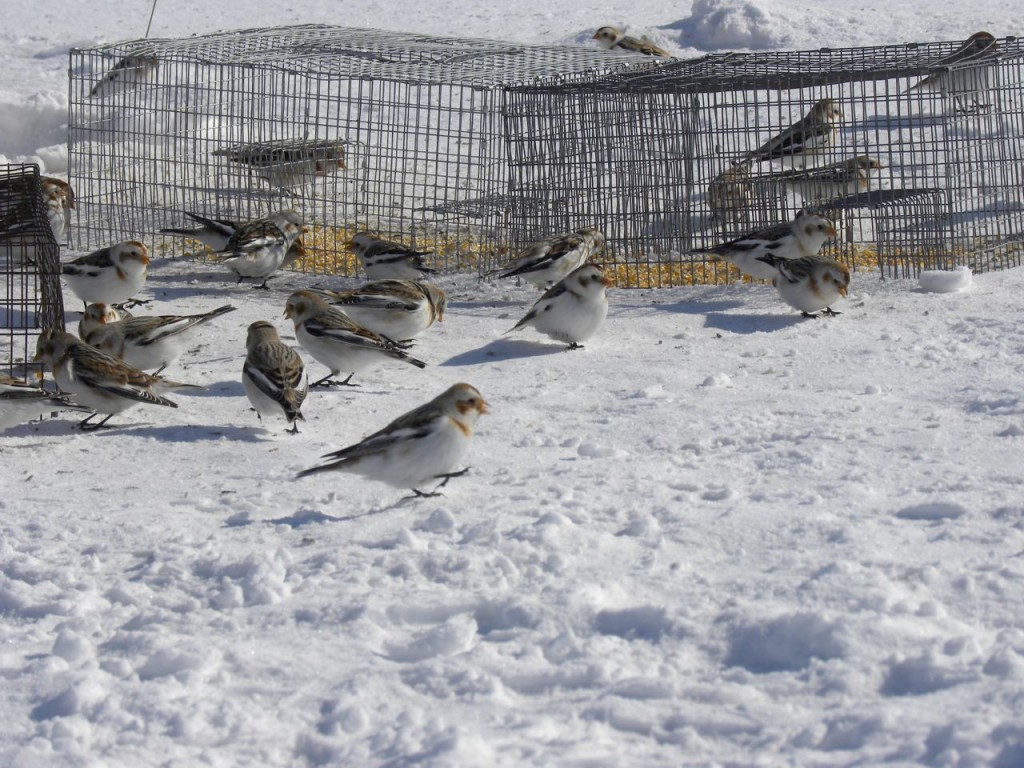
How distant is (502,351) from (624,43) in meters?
8.08

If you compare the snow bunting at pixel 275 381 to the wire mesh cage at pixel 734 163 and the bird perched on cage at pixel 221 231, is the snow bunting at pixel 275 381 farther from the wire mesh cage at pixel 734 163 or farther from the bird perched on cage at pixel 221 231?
the wire mesh cage at pixel 734 163

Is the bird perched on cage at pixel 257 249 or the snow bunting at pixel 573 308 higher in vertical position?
the bird perched on cage at pixel 257 249

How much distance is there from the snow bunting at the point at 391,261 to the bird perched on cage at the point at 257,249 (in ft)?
1.99

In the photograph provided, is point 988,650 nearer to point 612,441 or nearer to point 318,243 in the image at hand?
point 612,441

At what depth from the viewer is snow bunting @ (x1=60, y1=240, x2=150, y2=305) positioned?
29.3 ft

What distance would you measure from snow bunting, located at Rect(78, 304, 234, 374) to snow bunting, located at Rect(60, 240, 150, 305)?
3.91ft

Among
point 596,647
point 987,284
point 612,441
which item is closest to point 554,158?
point 987,284

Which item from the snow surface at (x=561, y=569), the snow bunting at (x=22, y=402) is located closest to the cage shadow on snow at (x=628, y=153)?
the snow surface at (x=561, y=569)

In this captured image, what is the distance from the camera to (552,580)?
4691mm

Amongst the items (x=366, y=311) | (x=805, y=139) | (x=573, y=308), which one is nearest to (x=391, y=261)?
(x=366, y=311)

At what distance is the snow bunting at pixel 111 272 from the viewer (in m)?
8.95

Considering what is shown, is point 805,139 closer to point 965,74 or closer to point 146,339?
point 965,74

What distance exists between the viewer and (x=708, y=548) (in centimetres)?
495

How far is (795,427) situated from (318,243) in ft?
18.1
